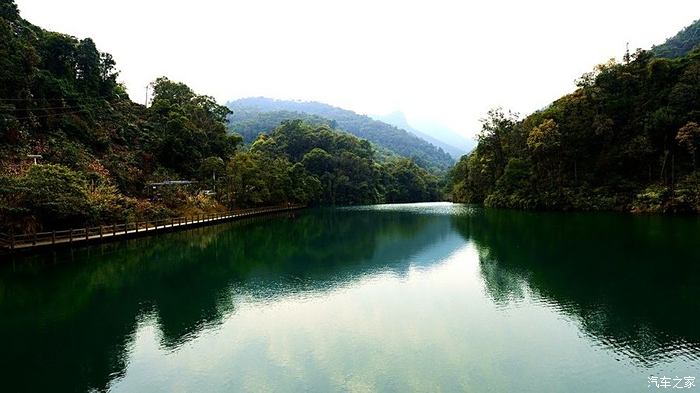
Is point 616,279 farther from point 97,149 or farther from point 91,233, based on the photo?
point 97,149

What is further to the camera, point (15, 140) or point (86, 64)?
point (86, 64)

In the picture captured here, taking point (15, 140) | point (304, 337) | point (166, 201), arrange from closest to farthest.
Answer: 1. point (304, 337)
2. point (15, 140)
3. point (166, 201)

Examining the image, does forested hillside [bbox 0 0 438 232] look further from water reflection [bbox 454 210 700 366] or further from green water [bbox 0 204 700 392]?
water reflection [bbox 454 210 700 366]

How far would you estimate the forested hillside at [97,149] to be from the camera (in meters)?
27.5

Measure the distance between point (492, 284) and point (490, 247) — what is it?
10.1 m

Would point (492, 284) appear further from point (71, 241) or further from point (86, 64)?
point (86, 64)

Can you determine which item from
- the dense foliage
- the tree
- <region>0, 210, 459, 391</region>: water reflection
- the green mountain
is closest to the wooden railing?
<region>0, 210, 459, 391</region>: water reflection

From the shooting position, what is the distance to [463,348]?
35.6 ft

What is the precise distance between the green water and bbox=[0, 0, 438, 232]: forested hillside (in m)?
5.25

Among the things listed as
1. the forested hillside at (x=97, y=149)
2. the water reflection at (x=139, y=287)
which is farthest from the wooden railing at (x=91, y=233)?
the forested hillside at (x=97, y=149)

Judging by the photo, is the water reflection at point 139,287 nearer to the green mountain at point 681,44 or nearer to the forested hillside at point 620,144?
the forested hillside at point 620,144

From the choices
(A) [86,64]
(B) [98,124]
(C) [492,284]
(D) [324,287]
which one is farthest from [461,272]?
(A) [86,64]
